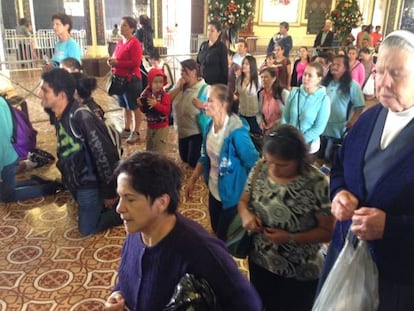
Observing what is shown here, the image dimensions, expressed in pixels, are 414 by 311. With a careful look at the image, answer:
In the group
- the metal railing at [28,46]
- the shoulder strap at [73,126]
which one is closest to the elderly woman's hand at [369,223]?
the shoulder strap at [73,126]

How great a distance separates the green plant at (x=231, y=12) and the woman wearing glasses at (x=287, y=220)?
6697mm

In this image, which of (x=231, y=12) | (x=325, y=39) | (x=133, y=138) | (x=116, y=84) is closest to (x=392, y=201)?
(x=116, y=84)

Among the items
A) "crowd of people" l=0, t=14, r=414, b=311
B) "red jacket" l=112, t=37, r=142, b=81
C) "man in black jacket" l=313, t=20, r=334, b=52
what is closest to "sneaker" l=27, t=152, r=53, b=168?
"red jacket" l=112, t=37, r=142, b=81

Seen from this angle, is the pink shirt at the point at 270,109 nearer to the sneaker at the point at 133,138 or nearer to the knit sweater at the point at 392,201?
the sneaker at the point at 133,138

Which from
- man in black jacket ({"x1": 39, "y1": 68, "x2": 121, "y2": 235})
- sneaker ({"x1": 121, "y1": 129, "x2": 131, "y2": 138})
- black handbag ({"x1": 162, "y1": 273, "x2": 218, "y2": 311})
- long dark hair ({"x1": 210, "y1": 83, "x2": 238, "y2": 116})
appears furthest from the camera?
sneaker ({"x1": 121, "y1": 129, "x2": 131, "y2": 138})

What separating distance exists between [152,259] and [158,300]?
0.14m

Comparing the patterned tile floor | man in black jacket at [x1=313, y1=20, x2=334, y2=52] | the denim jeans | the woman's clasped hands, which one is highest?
man in black jacket at [x1=313, y1=20, x2=334, y2=52]

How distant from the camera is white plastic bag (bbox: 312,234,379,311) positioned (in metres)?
1.33

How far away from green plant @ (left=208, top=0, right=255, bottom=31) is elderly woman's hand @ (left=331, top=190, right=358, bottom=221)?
7.13 metres

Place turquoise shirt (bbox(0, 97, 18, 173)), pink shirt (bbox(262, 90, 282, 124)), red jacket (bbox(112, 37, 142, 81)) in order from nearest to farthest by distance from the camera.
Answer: turquoise shirt (bbox(0, 97, 18, 173)), pink shirt (bbox(262, 90, 282, 124)), red jacket (bbox(112, 37, 142, 81))

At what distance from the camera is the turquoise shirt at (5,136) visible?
356cm

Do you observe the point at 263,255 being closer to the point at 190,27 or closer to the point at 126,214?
the point at 126,214

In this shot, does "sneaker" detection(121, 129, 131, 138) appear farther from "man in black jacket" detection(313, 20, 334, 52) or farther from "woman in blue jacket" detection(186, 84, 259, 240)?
"man in black jacket" detection(313, 20, 334, 52)

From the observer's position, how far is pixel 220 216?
112 inches
